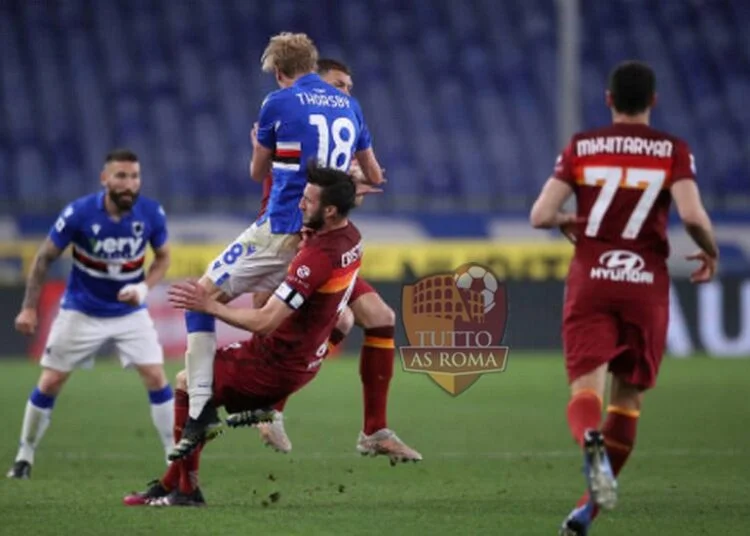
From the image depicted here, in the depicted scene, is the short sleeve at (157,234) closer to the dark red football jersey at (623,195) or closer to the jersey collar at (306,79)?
the jersey collar at (306,79)

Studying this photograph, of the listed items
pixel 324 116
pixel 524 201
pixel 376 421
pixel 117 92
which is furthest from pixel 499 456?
pixel 117 92

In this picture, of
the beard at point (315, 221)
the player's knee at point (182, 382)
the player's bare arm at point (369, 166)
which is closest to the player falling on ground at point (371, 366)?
the player's bare arm at point (369, 166)

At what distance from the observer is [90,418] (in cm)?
1430

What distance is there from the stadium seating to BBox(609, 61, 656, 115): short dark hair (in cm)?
1812

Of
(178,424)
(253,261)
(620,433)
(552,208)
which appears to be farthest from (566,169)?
(178,424)

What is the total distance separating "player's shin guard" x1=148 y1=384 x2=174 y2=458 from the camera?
35.2ft

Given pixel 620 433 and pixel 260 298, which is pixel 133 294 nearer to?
pixel 260 298

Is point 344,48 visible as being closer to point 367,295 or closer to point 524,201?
point 524,201

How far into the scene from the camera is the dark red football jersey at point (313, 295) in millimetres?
7723

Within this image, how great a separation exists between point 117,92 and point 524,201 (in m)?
7.47

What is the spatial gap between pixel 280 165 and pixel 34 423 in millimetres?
3088

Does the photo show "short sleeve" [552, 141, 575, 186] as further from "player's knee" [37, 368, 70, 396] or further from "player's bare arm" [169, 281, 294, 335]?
"player's knee" [37, 368, 70, 396]

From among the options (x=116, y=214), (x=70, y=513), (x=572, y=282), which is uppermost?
(x=116, y=214)

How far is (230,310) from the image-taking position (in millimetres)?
7594
